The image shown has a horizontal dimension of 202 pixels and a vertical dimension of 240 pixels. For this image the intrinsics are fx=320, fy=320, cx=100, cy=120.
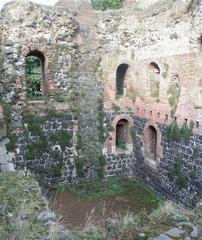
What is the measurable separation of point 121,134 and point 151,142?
4.75 ft

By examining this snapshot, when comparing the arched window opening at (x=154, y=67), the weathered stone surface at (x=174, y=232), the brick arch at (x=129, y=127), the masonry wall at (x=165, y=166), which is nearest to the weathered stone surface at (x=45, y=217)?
the weathered stone surface at (x=174, y=232)

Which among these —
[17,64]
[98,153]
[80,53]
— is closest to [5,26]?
[17,64]

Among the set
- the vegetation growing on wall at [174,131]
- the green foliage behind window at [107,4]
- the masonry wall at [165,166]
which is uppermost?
the green foliage behind window at [107,4]

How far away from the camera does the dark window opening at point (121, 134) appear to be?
11.8 m

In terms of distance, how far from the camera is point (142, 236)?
4461 mm

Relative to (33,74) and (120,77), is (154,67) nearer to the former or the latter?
(120,77)

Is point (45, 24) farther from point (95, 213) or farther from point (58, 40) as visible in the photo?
point (95, 213)

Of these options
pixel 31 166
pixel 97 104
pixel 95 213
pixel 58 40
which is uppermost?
pixel 58 40

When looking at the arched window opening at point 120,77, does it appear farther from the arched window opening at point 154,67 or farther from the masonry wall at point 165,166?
the arched window opening at point 154,67

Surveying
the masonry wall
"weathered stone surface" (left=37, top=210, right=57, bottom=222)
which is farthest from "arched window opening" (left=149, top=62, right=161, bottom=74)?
"weathered stone surface" (left=37, top=210, right=57, bottom=222)

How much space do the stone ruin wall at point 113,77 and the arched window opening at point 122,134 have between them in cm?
27

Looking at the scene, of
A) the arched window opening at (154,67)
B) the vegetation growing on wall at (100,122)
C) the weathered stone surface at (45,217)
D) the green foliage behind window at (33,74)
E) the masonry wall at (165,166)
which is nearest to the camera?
the weathered stone surface at (45,217)

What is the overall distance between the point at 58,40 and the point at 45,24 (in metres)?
0.63

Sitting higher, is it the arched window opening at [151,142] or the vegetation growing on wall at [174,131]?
the vegetation growing on wall at [174,131]
